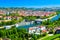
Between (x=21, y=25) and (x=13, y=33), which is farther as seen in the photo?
(x=21, y=25)

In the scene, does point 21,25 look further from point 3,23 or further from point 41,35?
point 41,35

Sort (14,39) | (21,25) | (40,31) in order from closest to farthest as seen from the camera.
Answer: (14,39), (40,31), (21,25)

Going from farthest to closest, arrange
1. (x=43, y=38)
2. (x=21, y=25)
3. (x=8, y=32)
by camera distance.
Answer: (x=21, y=25) → (x=8, y=32) → (x=43, y=38)

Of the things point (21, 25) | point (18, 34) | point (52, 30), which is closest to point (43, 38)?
point (18, 34)

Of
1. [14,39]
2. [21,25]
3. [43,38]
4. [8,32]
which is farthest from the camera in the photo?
[21,25]

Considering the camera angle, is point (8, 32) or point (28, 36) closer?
point (28, 36)

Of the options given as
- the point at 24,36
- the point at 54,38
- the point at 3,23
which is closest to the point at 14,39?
the point at 24,36

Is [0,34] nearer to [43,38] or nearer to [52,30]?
[43,38]

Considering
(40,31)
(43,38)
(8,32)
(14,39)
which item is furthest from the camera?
(40,31)
